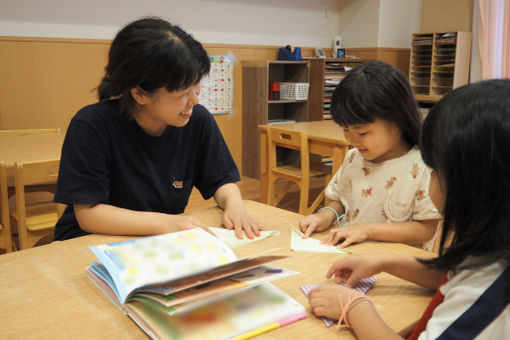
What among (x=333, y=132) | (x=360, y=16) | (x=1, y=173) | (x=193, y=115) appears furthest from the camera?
(x=360, y=16)

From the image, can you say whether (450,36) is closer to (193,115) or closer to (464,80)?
(464,80)

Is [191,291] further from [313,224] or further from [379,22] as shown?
[379,22]

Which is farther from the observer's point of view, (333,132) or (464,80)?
(464,80)

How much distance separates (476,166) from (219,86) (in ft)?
13.8

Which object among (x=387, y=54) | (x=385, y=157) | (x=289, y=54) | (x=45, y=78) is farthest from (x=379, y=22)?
(x=385, y=157)

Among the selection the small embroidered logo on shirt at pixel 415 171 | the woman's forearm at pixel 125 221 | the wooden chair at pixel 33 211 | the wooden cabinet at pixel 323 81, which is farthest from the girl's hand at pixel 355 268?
the wooden cabinet at pixel 323 81

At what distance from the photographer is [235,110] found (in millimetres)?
4871

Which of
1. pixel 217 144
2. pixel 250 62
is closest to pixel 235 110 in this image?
pixel 250 62

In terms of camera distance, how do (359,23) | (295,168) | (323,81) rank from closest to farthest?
1. (295,168)
2. (323,81)
3. (359,23)

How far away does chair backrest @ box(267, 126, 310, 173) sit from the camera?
3020 mm

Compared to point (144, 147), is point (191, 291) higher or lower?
lower

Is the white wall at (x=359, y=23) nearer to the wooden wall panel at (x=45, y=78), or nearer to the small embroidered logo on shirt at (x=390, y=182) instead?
the wooden wall panel at (x=45, y=78)

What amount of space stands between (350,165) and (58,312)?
101cm

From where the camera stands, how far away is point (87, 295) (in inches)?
34.1
